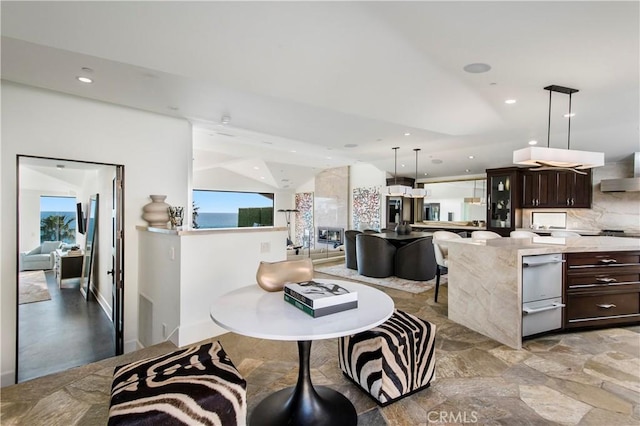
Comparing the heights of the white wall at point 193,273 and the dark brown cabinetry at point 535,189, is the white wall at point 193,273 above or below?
below

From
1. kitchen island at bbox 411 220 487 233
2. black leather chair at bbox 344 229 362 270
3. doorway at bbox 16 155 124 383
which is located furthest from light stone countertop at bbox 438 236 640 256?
kitchen island at bbox 411 220 487 233

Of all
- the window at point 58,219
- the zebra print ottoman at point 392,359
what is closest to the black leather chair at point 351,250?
the zebra print ottoman at point 392,359

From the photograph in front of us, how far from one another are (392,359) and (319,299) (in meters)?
0.87

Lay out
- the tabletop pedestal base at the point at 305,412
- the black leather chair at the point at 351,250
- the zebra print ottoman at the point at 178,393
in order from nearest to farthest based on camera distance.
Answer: the zebra print ottoman at the point at 178,393
the tabletop pedestal base at the point at 305,412
the black leather chair at the point at 351,250

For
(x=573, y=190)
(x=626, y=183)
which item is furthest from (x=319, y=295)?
(x=573, y=190)

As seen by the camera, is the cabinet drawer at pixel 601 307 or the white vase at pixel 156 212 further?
the white vase at pixel 156 212

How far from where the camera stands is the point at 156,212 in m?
3.75

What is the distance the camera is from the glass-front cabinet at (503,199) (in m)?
6.99

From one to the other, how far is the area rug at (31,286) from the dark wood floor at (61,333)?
0.20 feet

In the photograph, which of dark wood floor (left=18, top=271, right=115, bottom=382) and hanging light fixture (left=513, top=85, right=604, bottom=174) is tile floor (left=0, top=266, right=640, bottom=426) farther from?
hanging light fixture (left=513, top=85, right=604, bottom=174)

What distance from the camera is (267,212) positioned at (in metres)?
13.2

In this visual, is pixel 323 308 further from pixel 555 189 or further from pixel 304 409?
pixel 555 189

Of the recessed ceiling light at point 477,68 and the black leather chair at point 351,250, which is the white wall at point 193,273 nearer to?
the recessed ceiling light at point 477,68

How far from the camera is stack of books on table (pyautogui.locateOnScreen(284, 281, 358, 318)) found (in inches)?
61.1
